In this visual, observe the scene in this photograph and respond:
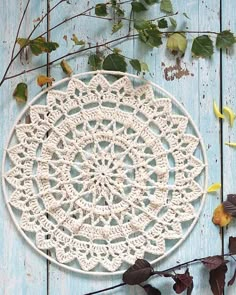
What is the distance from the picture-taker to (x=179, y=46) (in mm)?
1136

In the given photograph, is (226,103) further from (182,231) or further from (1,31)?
(1,31)

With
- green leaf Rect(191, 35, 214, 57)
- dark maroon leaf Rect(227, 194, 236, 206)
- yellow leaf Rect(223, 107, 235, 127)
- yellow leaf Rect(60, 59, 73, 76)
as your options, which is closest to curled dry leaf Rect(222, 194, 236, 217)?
dark maroon leaf Rect(227, 194, 236, 206)

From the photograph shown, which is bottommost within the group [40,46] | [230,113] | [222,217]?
[222,217]

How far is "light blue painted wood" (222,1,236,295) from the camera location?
114cm

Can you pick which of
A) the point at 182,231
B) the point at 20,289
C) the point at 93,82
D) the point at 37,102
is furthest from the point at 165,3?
the point at 20,289

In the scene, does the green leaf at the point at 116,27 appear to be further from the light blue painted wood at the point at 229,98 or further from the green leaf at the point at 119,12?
the light blue painted wood at the point at 229,98

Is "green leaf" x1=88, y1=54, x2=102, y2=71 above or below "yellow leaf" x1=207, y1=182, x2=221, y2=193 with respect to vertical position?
above

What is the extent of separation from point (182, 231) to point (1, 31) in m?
0.52

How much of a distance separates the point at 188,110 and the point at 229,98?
82mm

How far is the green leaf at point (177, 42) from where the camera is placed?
114 centimetres

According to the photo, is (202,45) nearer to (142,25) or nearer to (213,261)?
(142,25)

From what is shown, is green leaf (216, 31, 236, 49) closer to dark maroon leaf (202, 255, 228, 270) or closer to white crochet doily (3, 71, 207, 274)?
white crochet doily (3, 71, 207, 274)

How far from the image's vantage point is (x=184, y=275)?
110 cm

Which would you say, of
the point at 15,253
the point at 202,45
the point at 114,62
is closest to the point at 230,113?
the point at 202,45
